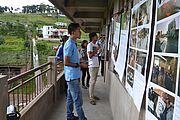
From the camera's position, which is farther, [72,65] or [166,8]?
[72,65]

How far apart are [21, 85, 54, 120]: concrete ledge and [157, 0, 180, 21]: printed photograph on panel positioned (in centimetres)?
223

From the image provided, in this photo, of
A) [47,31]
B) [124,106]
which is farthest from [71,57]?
[47,31]

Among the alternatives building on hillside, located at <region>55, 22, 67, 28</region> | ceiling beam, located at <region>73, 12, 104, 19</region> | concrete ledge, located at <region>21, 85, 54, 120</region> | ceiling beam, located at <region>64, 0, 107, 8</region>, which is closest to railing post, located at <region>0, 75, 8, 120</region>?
concrete ledge, located at <region>21, 85, 54, 120</region>

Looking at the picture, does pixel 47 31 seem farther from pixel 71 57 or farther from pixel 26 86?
pixel 71 57

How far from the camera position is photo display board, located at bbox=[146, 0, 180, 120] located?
123 cm

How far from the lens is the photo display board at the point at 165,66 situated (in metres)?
1.23

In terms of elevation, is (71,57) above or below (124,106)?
above

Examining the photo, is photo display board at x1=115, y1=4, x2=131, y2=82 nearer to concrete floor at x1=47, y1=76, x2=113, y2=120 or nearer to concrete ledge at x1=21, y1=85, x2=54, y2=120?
concrete ledge at x1=21, y1=85, x2=54, y2=120

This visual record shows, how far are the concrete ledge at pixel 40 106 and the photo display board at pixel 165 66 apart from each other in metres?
2.06

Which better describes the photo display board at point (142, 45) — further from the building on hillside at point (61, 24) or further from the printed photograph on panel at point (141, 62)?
the building on hillside at point (61, 24)

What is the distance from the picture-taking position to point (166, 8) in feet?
4.65

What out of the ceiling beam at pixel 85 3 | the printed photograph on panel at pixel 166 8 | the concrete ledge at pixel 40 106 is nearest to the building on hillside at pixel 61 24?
the ceiling beam at pixel 85 3

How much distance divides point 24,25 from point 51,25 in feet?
10.5

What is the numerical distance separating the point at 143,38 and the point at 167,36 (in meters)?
0.61
